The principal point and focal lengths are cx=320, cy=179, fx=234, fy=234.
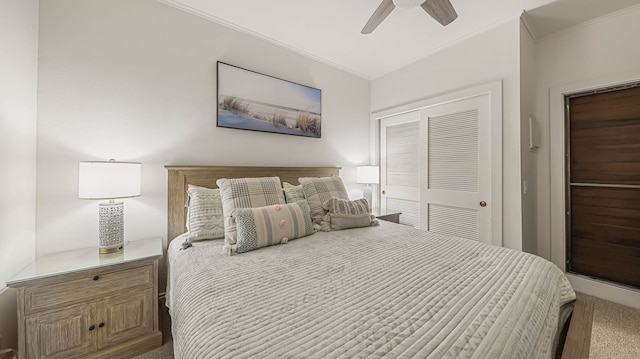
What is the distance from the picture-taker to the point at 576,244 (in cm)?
245

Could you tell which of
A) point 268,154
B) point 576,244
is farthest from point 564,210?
point 268,154

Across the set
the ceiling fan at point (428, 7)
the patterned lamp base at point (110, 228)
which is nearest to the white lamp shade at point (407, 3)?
the ceiling fan at point (428, 7)

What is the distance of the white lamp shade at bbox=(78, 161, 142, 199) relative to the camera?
1.49 metres

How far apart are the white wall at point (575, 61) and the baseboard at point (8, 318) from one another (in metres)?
4.39

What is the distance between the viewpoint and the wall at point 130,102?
1.62 m

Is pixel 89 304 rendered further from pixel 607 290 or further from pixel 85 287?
Result: pixel 607 290

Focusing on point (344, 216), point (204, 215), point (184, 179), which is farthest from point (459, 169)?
point (184, 179)

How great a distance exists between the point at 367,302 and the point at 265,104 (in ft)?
7.20

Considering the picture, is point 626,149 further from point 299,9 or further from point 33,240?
point 33,240

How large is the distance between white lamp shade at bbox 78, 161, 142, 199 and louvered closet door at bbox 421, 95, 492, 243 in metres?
2.92

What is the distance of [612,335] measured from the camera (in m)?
1.74

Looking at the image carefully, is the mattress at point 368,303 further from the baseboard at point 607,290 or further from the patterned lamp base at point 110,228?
the baseboard at point 607,290

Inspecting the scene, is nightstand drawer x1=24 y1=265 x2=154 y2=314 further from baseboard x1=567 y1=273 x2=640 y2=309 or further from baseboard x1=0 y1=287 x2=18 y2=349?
baseboard x1=567 y1=273 x2=640 y2=309

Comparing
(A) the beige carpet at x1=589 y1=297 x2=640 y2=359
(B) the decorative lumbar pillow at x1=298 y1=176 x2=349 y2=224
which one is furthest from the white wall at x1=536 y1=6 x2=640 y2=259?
(B) the decorative lumbar pillow at x1=298 y1=176 x2=349 y2=224
